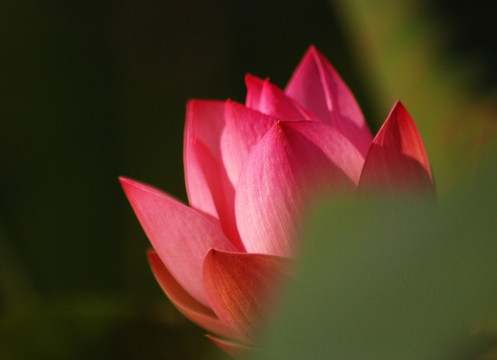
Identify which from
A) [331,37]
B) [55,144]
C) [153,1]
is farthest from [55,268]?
[331,37]

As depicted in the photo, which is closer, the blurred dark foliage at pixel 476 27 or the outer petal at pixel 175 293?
the outer petal at pixel 175 293

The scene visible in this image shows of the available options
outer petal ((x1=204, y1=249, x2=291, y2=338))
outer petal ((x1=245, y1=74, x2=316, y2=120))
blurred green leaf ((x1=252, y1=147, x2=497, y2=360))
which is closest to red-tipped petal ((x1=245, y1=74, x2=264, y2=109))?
outer petal ((x1=245, y1=74, x2=316, y2=120))

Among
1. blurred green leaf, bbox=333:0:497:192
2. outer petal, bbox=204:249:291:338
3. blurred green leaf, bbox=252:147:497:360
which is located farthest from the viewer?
blurred green leaf, bbox=333:0:497:192

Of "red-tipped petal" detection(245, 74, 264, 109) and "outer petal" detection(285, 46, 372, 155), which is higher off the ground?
"outer petal" detection(285, 46, 372, 155)

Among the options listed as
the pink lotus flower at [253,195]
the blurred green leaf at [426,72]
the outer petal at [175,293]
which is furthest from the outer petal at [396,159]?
the blurred green leaf at [426,72]

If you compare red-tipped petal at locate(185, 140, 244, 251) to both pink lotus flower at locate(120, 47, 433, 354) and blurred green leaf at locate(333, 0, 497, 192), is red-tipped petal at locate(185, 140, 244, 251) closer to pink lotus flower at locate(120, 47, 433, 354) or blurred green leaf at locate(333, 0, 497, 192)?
pink lotus flower at locate(120, 47, 433, 354)

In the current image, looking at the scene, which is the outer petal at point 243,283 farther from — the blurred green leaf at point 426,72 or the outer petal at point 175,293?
the blurred green leaf at point 426,72

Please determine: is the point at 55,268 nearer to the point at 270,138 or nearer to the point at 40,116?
the point at 40,116
